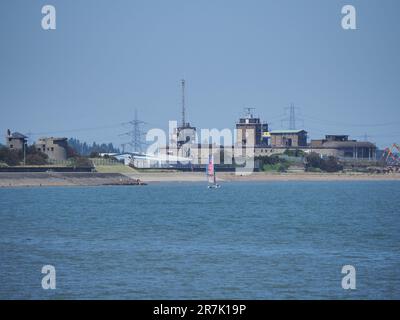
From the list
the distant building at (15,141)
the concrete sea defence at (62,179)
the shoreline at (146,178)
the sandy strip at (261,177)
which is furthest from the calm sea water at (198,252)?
the distant building at (15,141)

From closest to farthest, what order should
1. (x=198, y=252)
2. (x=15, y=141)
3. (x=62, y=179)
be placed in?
1. (x=198, y=252)
2. (x=62, y=179)
3. (x=15, y=141)

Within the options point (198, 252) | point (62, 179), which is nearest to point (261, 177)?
point (62, 179)

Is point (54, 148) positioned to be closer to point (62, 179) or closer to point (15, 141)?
point (15, 141)

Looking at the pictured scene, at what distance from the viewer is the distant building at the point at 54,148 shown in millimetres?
157500

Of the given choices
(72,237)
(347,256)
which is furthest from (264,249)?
(72,237)

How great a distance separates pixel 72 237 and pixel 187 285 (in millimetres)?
17583

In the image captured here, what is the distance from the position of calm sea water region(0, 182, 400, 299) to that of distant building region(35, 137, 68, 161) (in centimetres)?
8536

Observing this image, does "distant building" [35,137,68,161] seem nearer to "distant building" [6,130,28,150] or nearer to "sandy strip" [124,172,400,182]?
"distant building" [6,130,28,150]

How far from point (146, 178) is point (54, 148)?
25.2 m

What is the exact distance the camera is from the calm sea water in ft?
99.1

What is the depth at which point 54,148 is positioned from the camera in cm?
15762

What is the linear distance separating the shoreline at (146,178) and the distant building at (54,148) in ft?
67.1
